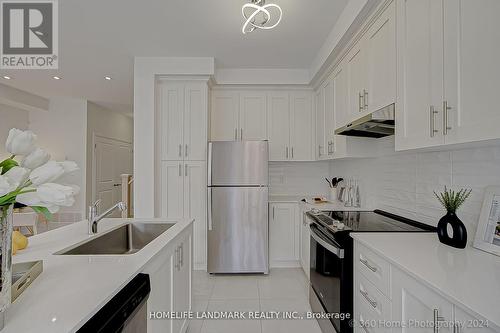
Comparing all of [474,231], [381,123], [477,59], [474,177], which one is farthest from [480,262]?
[381,123]

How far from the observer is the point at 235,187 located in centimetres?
325

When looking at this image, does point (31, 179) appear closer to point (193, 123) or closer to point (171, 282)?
point (171, 282)

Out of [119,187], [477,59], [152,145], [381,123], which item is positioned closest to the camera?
[477,59]

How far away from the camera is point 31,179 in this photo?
2.31 ft

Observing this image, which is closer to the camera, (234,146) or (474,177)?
(474,177)

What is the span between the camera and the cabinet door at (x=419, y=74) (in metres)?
1.31

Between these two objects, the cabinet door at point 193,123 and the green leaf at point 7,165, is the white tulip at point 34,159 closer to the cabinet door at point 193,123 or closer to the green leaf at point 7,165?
the green leaf at point 7,165

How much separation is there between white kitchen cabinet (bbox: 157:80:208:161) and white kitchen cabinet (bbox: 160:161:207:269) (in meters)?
0.13

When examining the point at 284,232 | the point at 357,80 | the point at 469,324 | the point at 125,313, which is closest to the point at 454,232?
the point at 469,324

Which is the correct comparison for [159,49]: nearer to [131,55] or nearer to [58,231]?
[131,55]

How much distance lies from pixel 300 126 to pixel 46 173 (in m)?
3.43

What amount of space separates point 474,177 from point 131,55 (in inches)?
140

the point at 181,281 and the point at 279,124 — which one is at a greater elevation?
the point at 279,124

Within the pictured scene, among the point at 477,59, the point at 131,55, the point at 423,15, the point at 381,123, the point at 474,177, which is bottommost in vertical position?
the point at 474,177
